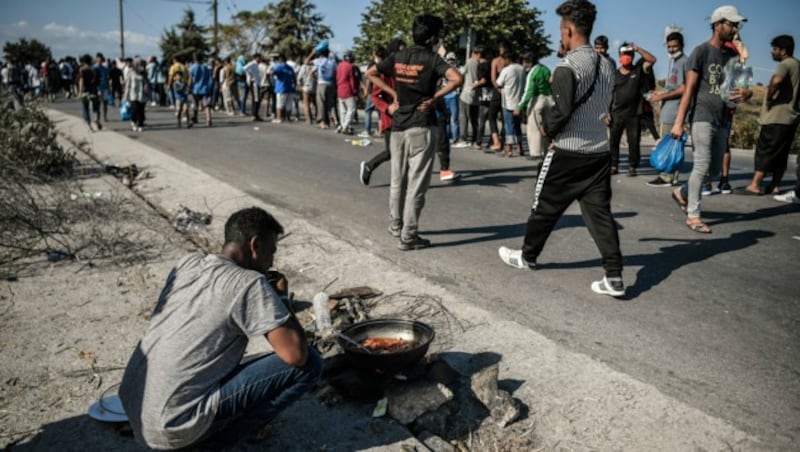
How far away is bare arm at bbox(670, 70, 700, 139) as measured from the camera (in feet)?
20.2

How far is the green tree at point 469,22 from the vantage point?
108ft

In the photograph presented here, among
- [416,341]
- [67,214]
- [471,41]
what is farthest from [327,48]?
[416,341]

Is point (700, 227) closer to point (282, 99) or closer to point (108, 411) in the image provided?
point (108, 411)

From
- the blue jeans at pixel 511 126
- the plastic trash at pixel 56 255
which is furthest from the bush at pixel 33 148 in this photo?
the blue jeans at pixel 511 126

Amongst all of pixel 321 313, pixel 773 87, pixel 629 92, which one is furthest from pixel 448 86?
pixel 773 87

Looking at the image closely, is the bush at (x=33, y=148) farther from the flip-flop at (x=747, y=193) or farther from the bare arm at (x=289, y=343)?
the flip-flop at (x=747, y=193)

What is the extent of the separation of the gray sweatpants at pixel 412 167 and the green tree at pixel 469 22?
26.7 m

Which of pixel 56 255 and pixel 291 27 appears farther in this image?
pixel 291 27

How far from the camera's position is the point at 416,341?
11.8 feet

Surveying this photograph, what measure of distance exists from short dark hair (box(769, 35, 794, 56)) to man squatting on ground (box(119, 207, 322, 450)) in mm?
8367

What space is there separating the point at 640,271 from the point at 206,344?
4237 mm

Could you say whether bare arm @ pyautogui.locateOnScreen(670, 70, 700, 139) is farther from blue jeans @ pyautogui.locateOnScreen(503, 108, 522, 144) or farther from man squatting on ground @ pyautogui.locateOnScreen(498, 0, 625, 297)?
blue jeans @ pyautogui.locateOnScreen(503, 108, 522, 144)

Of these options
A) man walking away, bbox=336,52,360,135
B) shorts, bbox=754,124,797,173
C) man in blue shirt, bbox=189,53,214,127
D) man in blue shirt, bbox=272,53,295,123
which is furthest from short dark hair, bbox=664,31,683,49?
man in blue shirt, bbox=189,53,214,127

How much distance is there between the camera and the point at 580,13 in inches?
172
